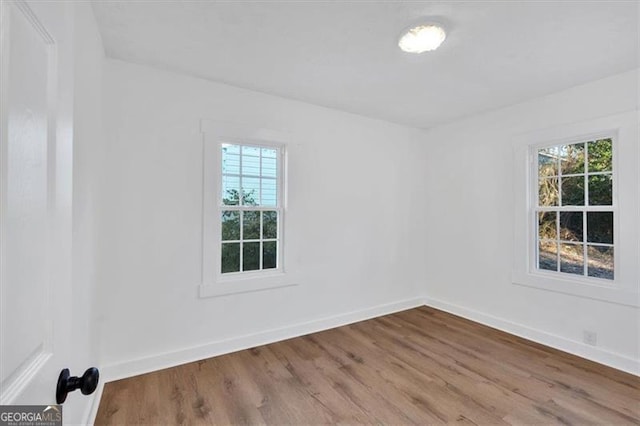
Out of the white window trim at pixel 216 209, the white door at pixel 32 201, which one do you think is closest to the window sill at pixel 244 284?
the white window trim at pixel 216 209

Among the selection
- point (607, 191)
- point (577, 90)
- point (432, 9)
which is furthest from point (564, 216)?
point (432, 9)

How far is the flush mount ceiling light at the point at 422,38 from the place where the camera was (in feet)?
6.57

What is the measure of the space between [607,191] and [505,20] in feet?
6.59

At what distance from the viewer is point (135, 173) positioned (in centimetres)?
250

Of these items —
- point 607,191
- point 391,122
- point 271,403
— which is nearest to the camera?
point 271,403

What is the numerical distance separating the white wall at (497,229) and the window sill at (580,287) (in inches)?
2.1

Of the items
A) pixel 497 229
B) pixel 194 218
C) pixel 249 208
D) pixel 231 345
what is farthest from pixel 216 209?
pixel 497 229

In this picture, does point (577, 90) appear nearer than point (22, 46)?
No

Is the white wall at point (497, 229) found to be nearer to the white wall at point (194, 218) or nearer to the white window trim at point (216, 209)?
the white wall at point (194, 218)

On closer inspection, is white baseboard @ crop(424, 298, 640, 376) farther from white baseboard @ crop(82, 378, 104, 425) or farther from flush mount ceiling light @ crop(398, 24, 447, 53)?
white baseboard @ crop(82, 378, 104, 425)

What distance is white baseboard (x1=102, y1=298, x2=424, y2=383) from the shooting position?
243 centimetres

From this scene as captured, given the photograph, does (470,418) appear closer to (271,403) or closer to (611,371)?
(271,403)

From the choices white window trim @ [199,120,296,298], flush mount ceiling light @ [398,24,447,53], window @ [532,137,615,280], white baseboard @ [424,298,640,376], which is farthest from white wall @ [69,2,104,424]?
window @ [532,137,615,280]

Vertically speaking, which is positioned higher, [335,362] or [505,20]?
[505,20]
